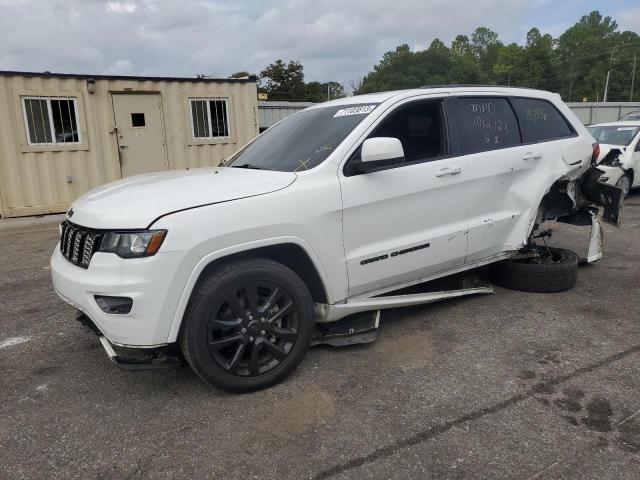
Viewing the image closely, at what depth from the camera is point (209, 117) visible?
11.4 meters

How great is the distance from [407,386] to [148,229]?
1797mm

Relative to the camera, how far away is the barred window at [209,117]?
36.9 feet

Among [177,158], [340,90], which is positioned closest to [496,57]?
[340,90]

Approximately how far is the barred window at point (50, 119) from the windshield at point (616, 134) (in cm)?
1049

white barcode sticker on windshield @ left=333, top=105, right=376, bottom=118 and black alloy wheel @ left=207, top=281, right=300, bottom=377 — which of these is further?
white barcode sticker on windshield @ left=333, top=105, right=376, bottom=118

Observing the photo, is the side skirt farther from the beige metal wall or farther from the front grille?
the beige metal wall

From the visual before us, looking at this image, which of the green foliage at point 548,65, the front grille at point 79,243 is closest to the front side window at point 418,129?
the front grille at point 79,243

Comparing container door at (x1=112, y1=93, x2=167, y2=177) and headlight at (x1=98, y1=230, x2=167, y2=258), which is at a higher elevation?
container door at (x1=112, y1=93, x2=167, y2=177)

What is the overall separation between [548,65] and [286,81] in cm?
6511

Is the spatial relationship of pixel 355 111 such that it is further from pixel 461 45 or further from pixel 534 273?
pixel 461 45

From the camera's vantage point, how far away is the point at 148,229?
265cm

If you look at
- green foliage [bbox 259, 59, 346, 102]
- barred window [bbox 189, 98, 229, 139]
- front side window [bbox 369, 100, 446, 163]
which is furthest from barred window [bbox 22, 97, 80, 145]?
green foliage [bbox 259, 59, 346, 102]

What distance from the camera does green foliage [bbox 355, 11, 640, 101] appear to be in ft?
259

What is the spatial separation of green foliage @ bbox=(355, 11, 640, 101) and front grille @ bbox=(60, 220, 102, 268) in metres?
74.8
